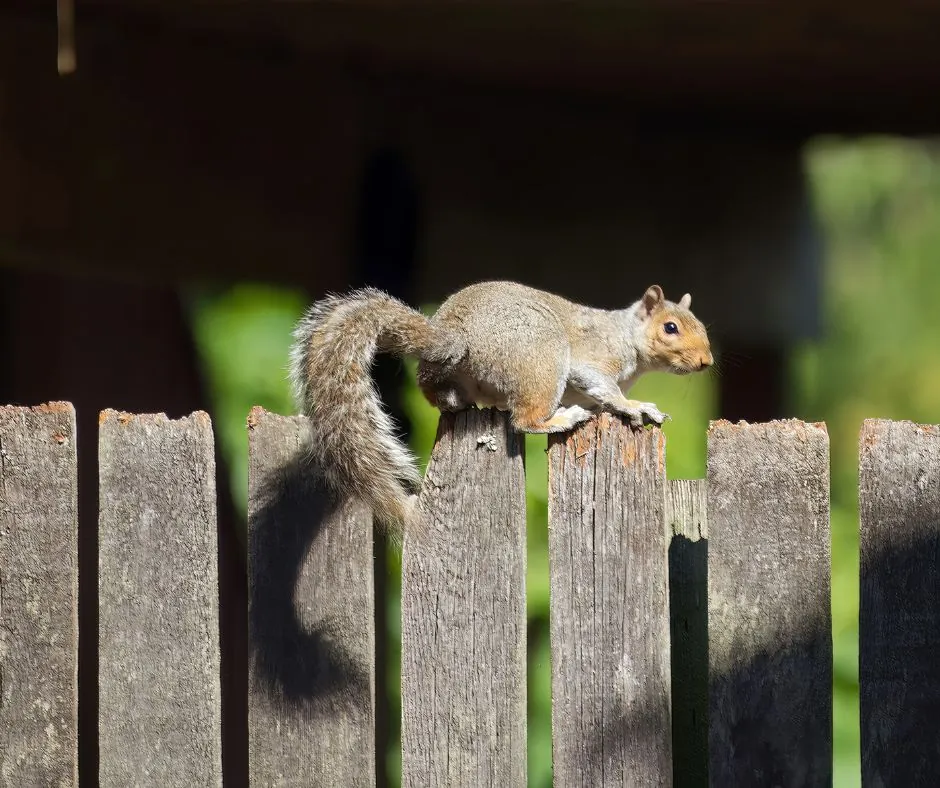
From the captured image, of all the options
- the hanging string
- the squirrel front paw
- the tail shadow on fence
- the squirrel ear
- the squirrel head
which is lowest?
the tail shadow on fence

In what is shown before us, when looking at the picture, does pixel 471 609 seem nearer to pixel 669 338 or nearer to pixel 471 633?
pixel 471 633

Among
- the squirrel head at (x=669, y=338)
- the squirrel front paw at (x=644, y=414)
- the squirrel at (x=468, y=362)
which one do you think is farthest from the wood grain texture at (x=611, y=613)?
the squirrel head at (x=669, y=338)

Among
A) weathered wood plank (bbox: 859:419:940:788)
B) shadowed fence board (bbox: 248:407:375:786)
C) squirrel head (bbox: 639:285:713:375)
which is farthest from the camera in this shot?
squirrel head (bbox: 639:285:713:375)

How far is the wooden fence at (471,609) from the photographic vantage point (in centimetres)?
129

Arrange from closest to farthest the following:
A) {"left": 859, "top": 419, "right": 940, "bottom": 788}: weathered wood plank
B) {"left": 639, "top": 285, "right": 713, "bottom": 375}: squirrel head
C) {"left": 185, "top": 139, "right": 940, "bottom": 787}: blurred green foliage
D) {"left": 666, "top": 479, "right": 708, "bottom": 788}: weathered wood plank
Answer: {"left": 859, "top": 419, "right": 940, "bottom": 788}: weathered wood plank, {"left": 666, "top": 479, "right": 708, "bottom": 788}: weathered wood plank, {"left": 639, "top": 285, "right": 713, "bottom": 375}: squirrel head, {"left": 185, "top": 139, "right": 940, "bottom": 787}: blurred green foliage

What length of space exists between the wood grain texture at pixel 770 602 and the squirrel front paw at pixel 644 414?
1.19ft

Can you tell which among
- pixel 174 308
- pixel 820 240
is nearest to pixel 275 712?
pixel 174 308

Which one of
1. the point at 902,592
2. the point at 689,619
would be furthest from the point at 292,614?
the point at 902,592

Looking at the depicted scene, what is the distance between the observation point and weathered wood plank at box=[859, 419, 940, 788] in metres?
1.28

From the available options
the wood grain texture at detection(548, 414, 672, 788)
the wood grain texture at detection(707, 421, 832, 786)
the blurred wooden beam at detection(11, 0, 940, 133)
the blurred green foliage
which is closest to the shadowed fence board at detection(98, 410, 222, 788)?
the wood grain texture at detection(548, 414, 672, 788)

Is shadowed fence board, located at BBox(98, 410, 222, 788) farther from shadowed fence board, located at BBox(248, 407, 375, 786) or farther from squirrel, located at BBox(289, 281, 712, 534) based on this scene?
squirrel, located at BBox(289, 281, 712, 534)

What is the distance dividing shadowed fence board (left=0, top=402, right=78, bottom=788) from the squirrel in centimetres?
29

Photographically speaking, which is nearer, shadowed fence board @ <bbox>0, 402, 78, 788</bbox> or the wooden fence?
the wooden fence

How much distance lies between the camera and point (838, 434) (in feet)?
33.9
